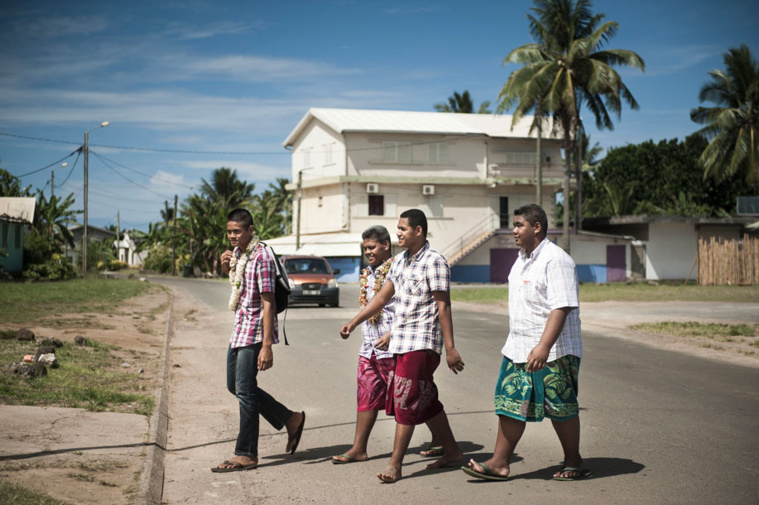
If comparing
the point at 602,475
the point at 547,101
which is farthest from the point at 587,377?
the point at 547,101

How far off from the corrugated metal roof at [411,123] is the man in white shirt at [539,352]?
46.4 m

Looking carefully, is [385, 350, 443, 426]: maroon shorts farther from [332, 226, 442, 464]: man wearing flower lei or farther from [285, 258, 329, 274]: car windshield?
[285, 258, 329, 274]: car windshield

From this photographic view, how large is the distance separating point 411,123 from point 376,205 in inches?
258

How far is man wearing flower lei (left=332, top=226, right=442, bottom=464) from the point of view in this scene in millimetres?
5879

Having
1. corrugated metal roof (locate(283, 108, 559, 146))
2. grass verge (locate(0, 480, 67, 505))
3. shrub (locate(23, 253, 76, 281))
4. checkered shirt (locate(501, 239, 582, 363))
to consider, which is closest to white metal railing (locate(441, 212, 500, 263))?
corrugated metal roof (locate(283, 108, 559, 146))

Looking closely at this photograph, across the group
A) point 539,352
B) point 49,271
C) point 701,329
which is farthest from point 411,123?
point 539,352

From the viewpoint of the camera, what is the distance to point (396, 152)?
172 feet

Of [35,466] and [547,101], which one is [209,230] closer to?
[547,101]

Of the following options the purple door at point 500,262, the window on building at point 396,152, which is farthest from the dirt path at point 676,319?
the window on building at point 396,152

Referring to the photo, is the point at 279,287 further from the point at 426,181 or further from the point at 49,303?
the point at 426,181

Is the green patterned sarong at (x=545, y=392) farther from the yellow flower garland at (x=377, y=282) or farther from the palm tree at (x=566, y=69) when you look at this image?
the palm tree at (x=566, y=69)

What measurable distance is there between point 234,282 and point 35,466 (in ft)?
6.03

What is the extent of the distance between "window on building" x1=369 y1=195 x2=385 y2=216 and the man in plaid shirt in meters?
46.9

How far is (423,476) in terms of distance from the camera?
555cm
